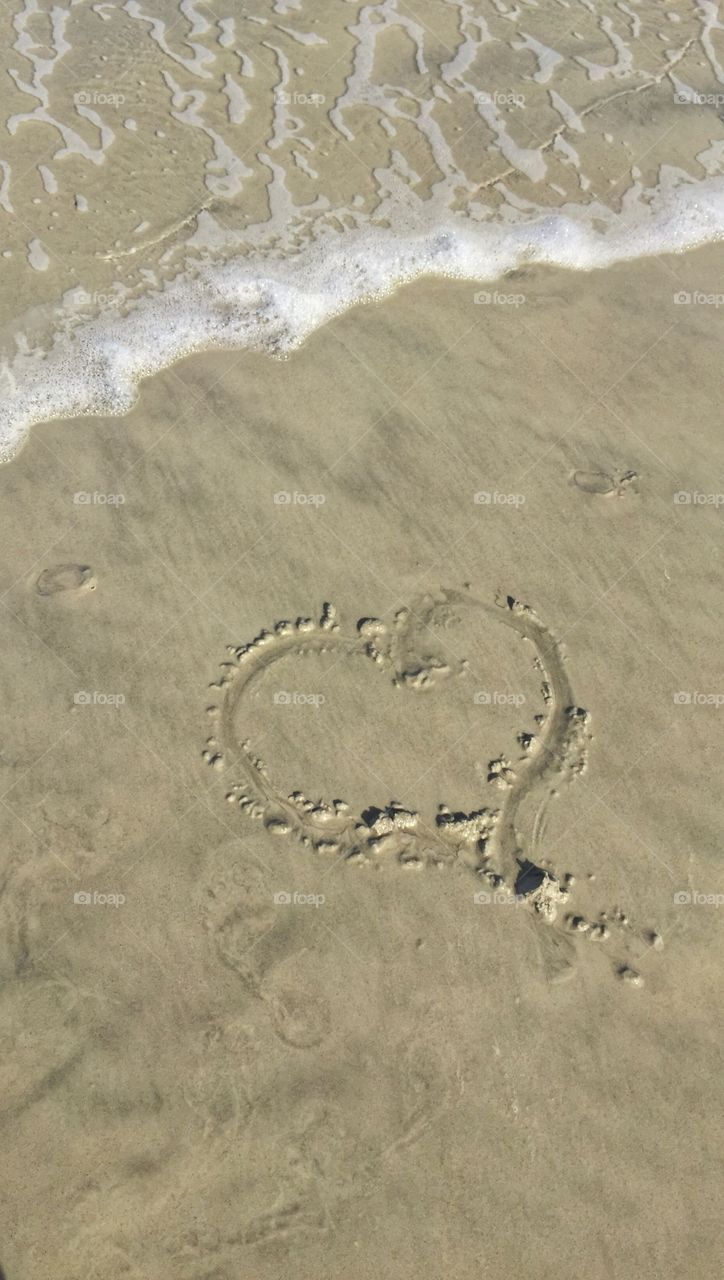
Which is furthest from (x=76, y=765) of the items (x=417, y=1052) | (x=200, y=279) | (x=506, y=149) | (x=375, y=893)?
(x=506, y=149)

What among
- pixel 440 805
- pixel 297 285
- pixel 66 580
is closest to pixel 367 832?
pixel 440 805

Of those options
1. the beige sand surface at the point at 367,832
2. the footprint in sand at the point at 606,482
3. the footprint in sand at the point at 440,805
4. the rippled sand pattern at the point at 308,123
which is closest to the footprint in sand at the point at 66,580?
the beige sand surface at the point at 367,832

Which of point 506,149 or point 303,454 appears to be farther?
point 506,149

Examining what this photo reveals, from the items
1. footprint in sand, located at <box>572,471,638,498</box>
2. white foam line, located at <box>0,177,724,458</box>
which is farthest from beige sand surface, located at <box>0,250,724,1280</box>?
white foam line, located at <box>0,177,724,458</box>

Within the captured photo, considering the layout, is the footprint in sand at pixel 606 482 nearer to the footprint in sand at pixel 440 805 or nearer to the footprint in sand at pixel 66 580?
the footprint in sand at pixel 440 805

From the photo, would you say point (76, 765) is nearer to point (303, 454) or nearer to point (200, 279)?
point (303, 454)

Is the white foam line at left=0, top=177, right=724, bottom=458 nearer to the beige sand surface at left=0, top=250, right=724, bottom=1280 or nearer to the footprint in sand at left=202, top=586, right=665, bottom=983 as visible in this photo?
the beige sand surface at left=0, top=250, right=724, bottom=1280
